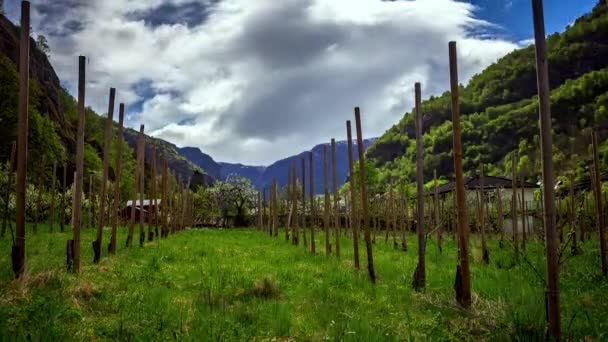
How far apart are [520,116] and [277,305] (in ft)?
397

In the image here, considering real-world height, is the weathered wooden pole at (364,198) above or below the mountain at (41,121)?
below

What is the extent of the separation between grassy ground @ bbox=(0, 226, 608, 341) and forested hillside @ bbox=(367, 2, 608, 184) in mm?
61826

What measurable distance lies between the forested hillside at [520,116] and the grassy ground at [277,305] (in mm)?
61826

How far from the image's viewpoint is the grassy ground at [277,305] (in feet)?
19.1

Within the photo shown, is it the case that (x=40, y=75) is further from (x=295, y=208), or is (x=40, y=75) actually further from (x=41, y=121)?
(x=295, y=208)

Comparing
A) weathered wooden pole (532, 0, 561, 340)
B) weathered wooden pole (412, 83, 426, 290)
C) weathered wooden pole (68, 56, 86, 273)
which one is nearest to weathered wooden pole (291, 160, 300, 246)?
weathered wooden pole (68, 56, 86, 273)

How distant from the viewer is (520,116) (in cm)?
11581

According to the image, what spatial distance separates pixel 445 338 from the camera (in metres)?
5.84

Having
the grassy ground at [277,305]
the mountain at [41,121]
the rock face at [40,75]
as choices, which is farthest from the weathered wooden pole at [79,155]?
the rock face at [40,75]

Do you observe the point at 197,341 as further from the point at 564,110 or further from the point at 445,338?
the point at 564,110

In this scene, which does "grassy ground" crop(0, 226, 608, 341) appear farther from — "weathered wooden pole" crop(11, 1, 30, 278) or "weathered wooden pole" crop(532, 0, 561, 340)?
"weathered wooden pole" crop(11, 1, 30, 278)

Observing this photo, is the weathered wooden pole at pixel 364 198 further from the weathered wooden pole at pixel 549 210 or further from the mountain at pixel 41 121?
the mountain at pixel 41 121

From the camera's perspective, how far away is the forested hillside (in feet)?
301

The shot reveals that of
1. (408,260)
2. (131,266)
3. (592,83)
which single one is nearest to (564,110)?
Answer: (592,83)
